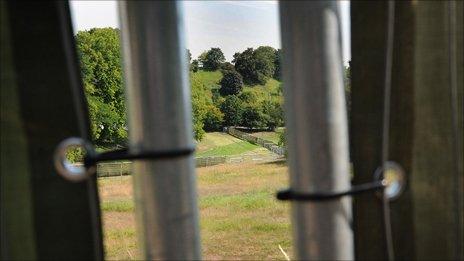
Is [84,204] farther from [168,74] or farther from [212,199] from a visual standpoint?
[212,199]

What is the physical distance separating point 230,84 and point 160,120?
582 inches

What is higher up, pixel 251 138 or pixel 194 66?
pixel 194 66

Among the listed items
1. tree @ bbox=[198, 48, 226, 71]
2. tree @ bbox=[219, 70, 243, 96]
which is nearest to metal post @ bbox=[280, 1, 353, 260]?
tree @ bbox=[219, 70, 243, 96]

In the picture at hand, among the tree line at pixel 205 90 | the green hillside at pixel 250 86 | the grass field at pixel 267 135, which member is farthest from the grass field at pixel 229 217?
the green hillside at pixel 250 86

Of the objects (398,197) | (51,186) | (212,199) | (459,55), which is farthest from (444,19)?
(212,199)

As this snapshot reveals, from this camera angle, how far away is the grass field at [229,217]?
12.9 ft

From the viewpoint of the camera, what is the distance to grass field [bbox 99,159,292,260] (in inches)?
155

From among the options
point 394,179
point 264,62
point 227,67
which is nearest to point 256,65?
point 264,62

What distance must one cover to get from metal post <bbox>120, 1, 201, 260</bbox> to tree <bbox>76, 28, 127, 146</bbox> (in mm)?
7056

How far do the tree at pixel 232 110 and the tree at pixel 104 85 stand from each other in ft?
17.3

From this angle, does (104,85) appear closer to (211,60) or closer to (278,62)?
(278,62)

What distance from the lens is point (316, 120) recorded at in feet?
1.72

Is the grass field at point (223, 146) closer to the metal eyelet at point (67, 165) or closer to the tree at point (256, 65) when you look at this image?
the tree at point (256, 65)

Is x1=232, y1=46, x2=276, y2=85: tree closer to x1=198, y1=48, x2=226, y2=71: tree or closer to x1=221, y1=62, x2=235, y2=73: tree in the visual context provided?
x1=221, y1=62, x2=235, y2=73: tree
